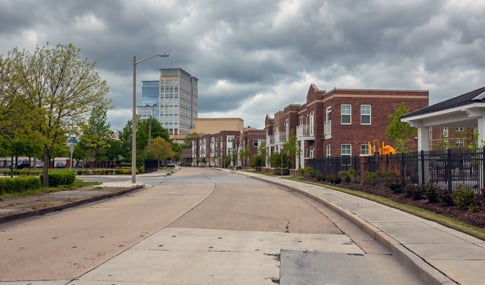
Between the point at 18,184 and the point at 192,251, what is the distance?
1458 cm

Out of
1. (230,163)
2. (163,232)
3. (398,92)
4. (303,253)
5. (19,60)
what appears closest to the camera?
(303,253)

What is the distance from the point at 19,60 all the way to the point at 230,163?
87.6 meters

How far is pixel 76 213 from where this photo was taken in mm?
14391

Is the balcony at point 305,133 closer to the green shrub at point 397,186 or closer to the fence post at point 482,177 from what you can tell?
the green shrub at point 397,186

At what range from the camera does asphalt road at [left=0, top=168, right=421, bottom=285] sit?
21.5ft

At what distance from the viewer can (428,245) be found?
8.34 meters

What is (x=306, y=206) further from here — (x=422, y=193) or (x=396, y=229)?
(x=396, y=229)

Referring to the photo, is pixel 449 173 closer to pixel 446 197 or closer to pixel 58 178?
pixel 446 197

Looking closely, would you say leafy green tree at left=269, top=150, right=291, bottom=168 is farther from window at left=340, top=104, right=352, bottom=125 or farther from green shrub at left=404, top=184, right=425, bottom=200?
green shrub at left=404, top=184, right=425, bottom=200

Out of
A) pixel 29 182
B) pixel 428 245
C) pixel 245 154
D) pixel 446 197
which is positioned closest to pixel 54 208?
pixel 29 182

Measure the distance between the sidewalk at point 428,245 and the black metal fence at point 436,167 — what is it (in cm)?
272

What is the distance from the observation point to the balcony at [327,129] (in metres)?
41.0

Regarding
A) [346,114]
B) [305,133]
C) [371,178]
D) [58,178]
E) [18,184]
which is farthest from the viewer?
[305,133]

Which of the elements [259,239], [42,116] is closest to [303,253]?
[259,239]
